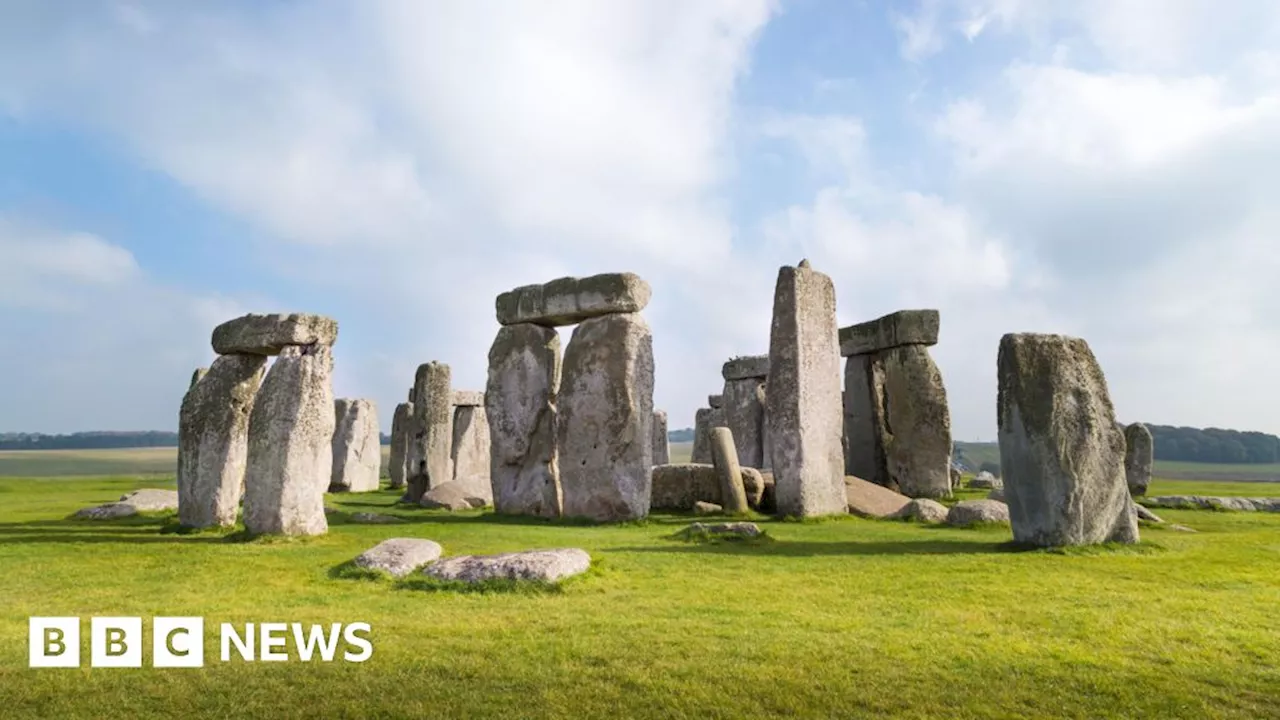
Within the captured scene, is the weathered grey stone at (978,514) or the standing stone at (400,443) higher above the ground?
the standing stone at (400,443)

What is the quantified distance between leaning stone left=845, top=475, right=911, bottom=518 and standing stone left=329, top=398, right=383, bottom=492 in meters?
13.9

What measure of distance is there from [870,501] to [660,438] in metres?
11.7

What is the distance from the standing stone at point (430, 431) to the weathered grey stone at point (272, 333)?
708 cm

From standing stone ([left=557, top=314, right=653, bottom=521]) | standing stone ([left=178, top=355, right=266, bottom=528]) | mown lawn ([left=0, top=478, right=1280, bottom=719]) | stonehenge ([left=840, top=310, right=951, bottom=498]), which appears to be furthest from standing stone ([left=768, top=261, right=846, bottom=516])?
standing stone ([left=178, top=355, right=266, bottom=528])

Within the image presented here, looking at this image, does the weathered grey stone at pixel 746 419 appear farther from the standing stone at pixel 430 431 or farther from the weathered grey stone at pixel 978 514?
the weathered grey stone at pixel 978 514

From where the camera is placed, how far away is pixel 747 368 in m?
22.9

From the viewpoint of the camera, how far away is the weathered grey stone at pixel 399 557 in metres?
7.58

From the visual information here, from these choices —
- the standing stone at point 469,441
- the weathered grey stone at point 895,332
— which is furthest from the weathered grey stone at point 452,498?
the weathered grey stone at point 895,332

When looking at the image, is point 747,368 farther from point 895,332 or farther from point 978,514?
point 978,514

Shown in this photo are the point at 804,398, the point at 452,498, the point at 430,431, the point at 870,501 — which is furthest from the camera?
the point at 430,431

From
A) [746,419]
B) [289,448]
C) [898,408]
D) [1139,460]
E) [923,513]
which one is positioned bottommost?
[923,513]

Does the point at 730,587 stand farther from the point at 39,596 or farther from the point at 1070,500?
the point at 39,596

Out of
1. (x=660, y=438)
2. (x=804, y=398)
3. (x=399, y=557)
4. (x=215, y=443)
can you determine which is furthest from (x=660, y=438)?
(x=399, y=557)

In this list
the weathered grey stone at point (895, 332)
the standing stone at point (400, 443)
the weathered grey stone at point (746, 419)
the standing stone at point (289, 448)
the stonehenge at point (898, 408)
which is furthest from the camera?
the standing stone at point (400, 443)
